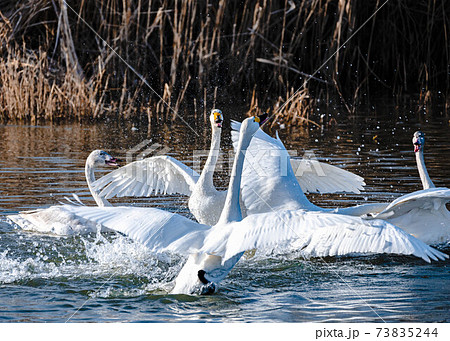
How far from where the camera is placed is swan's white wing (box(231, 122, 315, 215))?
6.20m

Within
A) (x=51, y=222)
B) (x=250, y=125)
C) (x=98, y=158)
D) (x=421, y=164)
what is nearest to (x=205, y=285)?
(x=250, y=125)

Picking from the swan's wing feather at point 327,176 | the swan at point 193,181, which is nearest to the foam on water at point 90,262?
the swan at point 193,181

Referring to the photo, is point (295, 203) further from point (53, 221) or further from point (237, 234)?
point (53, 221)

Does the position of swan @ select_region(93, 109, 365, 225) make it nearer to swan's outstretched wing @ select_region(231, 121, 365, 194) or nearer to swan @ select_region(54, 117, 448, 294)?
swan's outstretched wing @ select_region(231, 121, 365, 194)

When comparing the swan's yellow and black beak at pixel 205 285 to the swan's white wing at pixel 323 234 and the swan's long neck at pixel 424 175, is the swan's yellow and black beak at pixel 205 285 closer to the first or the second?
the swan's white wing at pixel 323 234

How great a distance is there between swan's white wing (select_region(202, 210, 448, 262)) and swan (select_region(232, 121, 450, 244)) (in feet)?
3.77

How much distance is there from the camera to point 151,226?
4910 mm

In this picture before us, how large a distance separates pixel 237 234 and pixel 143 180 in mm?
3144

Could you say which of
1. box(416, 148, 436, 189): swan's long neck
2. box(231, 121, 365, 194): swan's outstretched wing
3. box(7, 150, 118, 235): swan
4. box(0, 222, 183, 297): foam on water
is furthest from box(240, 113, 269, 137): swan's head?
box(7, 150, 118, 235): swan

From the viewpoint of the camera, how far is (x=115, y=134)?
460 inches

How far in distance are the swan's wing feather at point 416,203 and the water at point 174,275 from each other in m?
0.45

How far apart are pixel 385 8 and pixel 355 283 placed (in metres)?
11.2

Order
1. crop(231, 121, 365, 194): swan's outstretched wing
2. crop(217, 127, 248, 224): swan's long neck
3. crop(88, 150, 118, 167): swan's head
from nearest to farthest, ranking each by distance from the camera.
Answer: crop(217, 127, 248, 224): swan's long neck
crop(231, 121, 365, 194): swan's outstretched wing
crop(88, 150, 118, 167): swan's head

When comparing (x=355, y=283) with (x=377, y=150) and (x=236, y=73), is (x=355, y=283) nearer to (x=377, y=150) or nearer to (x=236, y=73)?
(x=377, y=150)
